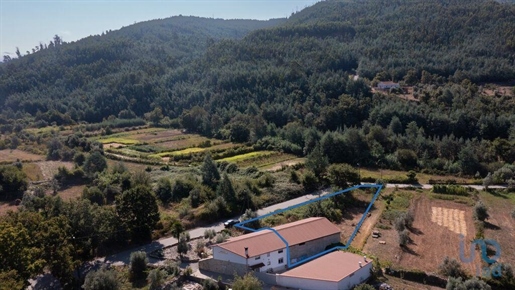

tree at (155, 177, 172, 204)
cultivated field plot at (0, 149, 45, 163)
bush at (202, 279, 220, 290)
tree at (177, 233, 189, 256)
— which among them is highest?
cultivated field plot at (0, 149, 45, 163)

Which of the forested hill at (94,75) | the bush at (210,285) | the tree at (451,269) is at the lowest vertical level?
the tree at (451,269)

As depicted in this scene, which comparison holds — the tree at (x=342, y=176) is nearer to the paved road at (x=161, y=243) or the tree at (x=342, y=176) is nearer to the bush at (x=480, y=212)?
the paved road at (x=161, y=243)

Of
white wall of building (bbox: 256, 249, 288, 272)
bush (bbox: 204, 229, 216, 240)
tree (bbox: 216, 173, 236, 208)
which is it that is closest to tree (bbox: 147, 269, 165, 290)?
white wall of building (bbox: 256, 249, 288, 272)

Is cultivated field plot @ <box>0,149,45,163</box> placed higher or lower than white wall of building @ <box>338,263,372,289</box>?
higher

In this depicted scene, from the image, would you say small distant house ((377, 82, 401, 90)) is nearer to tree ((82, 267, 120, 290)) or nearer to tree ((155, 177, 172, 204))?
tree ((155, 177, 172, 204))

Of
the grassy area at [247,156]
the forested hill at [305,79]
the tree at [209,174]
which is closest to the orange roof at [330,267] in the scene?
→ the tree at [209,174]

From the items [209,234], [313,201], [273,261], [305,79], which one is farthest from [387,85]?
[273,261]

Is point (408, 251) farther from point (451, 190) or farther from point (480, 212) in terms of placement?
point (451, 190)
